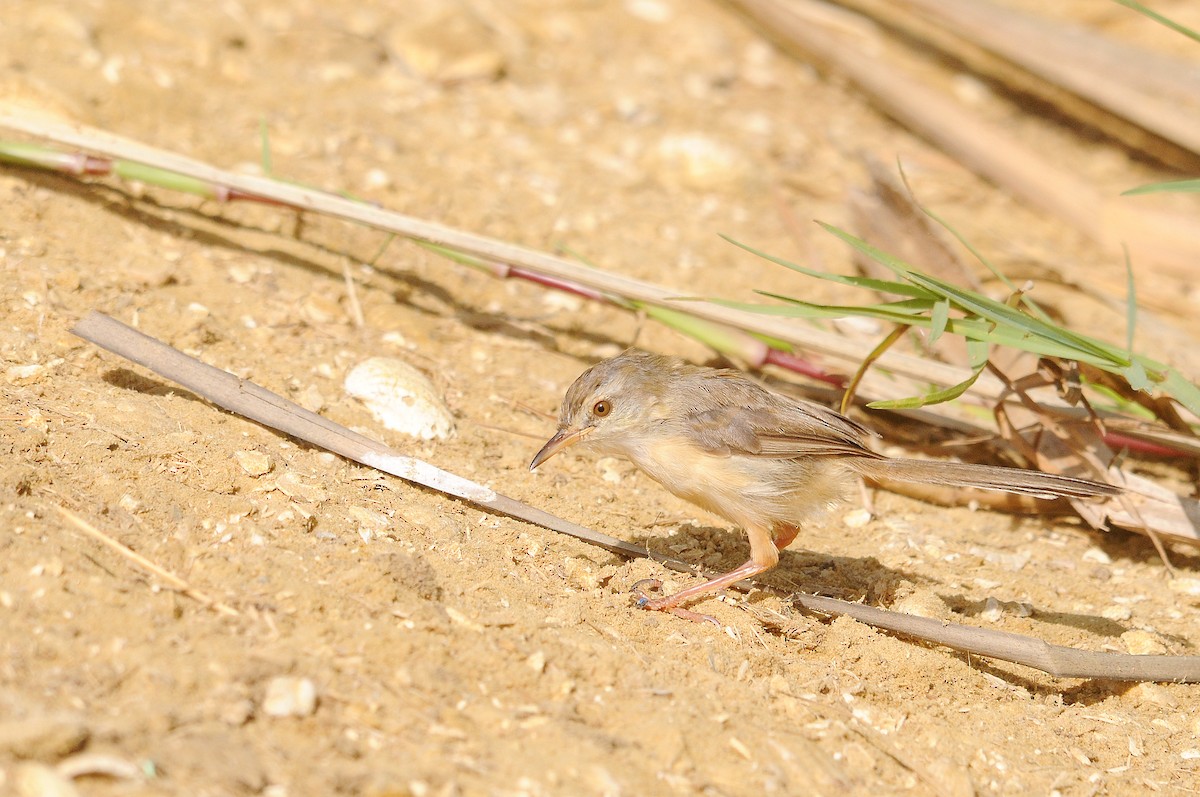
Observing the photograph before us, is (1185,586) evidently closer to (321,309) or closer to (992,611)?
(992,611)

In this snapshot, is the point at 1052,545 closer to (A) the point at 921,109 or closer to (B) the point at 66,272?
(A) the point at 921,109

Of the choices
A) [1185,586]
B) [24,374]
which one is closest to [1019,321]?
[1185,586]

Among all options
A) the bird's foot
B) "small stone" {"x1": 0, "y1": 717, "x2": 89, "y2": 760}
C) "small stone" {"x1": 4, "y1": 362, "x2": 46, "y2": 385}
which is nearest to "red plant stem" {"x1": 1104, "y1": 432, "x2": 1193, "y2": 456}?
the bird's foot

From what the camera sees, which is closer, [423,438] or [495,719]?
[495,719]

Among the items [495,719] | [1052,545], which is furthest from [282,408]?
[1052,545]

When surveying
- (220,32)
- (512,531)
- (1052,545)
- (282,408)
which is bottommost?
(1052,545)

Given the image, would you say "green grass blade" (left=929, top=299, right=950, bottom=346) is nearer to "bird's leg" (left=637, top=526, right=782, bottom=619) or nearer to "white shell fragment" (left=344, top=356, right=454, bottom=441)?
"bird's leg" (left=637, top=526, right=782, bottom=619)
